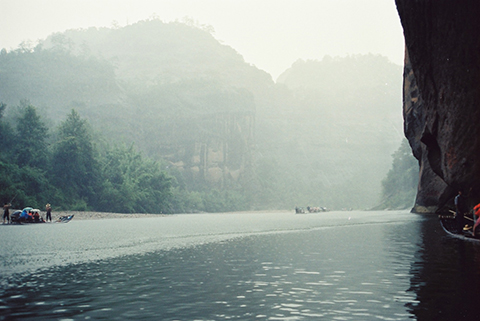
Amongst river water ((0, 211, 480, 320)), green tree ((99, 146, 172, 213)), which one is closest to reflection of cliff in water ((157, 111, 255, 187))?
green tree ((99, 146, 172, 213))

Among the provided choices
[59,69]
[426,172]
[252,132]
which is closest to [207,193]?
[252,132]

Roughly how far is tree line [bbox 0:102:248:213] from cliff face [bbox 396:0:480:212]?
5613 centimetres

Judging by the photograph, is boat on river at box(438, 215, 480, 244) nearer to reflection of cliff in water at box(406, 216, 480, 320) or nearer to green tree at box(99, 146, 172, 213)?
reflection of cliff in water at box(406, 216, 480, 320)

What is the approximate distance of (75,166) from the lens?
8462 centimetres

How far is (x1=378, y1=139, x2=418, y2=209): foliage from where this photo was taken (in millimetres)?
120938

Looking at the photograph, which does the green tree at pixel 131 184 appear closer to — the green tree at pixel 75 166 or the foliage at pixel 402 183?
the green tree at pixel 75 166

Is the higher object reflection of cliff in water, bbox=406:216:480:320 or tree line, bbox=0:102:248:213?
tree line, bbox=0:102:248:213

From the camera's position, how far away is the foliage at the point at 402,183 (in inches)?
4761

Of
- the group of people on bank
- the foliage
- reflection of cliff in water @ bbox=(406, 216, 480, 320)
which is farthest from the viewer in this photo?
the foliage

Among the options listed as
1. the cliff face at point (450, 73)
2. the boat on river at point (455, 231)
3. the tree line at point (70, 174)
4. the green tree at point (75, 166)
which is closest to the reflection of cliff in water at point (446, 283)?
the boat on river at point (455, 231)

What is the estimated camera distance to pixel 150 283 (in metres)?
13.0

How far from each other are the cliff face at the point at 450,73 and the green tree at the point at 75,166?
215 ft

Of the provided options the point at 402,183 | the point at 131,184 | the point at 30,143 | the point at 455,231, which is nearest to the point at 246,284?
the point at 455,231

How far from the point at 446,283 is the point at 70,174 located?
262ft
